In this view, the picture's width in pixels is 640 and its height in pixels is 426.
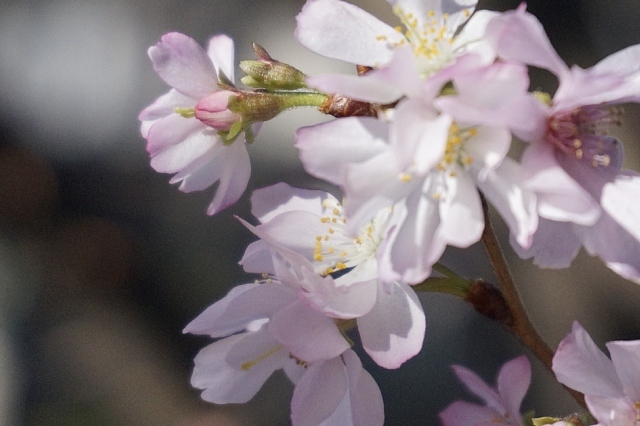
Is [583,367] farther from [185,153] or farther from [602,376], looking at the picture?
[185,153]

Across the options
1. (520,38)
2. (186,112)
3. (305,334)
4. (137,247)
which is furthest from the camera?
(137,247)

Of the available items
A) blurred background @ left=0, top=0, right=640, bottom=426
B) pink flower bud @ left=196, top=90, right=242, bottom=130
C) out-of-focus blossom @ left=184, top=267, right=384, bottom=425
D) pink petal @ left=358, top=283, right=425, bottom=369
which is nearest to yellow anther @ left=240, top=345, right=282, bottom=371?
out-of-focus blossom @ left=184, top=267, right=384, bottom=425

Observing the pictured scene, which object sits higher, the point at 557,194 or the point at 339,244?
the point at 557,194

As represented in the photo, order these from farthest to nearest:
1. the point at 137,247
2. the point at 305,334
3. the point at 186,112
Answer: the point at 137,247 < the point at 186,112 < the point at 305,334

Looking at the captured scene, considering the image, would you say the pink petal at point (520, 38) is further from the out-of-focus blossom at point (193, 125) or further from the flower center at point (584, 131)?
the out-of-focus blossom at point (193, 125)

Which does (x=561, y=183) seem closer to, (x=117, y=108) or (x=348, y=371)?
(x=348, y=371)

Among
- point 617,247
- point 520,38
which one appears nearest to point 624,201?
point 617,247
